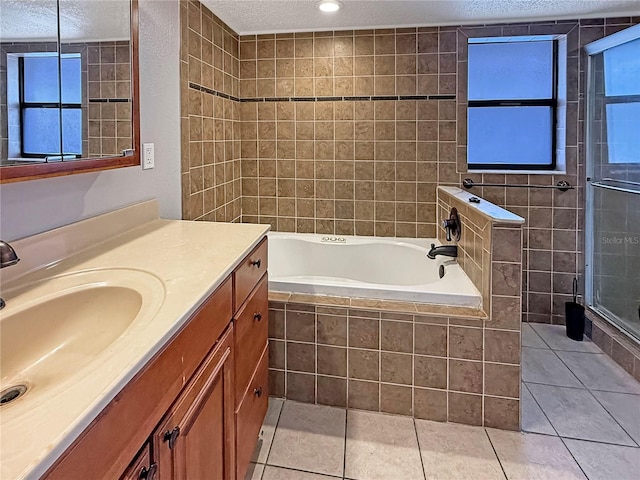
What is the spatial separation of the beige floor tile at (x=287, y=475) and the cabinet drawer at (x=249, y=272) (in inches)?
29.8

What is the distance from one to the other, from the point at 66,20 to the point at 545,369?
276 cm

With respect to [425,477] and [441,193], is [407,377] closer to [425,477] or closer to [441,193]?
[425,477]

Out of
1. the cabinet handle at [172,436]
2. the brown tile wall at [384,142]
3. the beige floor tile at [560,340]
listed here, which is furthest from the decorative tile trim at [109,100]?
the beige floor tile at [560,340]

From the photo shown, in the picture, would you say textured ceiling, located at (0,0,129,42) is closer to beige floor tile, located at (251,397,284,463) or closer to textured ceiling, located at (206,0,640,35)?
textured ceiling, located at (206,0,640,35)

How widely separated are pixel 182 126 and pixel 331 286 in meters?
1.17

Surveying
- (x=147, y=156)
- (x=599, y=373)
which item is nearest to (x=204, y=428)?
(x=147, y=156)

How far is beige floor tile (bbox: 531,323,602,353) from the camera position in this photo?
270 cm

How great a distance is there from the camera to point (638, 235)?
245 cm

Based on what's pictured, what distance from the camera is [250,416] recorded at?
4.95ft

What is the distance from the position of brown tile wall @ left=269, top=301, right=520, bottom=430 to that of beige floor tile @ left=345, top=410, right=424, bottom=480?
76 millimetres

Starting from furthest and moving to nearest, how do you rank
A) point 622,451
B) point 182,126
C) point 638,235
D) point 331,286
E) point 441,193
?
1. point 441,193
2. point 638,235
3. point 182,126
4. point 331,286
5. point 622,451

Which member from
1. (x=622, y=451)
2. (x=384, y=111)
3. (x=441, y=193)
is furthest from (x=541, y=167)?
(x=622, y=451)

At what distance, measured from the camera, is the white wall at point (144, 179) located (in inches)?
46.9

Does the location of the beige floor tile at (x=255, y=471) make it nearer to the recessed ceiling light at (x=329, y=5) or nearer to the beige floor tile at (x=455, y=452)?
the beige floor tile at (x=455, y=452)
